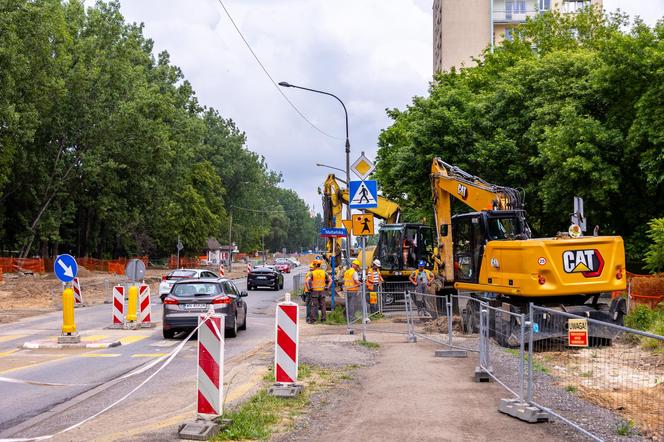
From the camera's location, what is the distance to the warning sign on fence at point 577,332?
23.6 ft

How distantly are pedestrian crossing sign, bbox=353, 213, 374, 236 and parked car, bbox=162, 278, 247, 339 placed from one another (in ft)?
11.6

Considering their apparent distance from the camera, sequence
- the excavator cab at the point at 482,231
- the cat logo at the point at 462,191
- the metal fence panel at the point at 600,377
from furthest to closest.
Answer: the cat logo at the point at 462,191 → the excavator cab at the point at 482,231 → the metal fence panel at the point at 600,377

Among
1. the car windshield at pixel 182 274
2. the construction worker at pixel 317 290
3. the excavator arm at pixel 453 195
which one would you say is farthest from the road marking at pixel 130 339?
the car windshield at pixel 182 274

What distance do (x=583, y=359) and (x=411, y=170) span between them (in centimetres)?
2644

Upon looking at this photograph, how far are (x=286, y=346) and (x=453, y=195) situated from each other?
38.2 feet

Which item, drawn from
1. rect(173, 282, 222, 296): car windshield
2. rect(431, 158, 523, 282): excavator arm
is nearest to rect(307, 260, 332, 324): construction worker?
rect(431, 158, 523, 282): excavator arm

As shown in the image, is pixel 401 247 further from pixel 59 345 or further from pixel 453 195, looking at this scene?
pixel 59 345

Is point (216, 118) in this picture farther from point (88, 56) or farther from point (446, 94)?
point (446, 94)

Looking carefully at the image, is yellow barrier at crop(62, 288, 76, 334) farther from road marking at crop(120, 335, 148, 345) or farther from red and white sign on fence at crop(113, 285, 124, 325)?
red and white sign on fence at crop(113, 285, 124, 325)

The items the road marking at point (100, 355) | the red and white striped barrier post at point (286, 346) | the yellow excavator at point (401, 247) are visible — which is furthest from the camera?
the yellow excavator at point (401, 247)

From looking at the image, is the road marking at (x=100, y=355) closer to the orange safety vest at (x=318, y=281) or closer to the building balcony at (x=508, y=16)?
the orange safety vest at (x=318, y=281)

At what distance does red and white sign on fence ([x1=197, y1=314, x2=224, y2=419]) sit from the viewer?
7473mm

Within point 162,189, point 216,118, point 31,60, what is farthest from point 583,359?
point 216,118

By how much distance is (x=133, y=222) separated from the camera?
5862 cm
